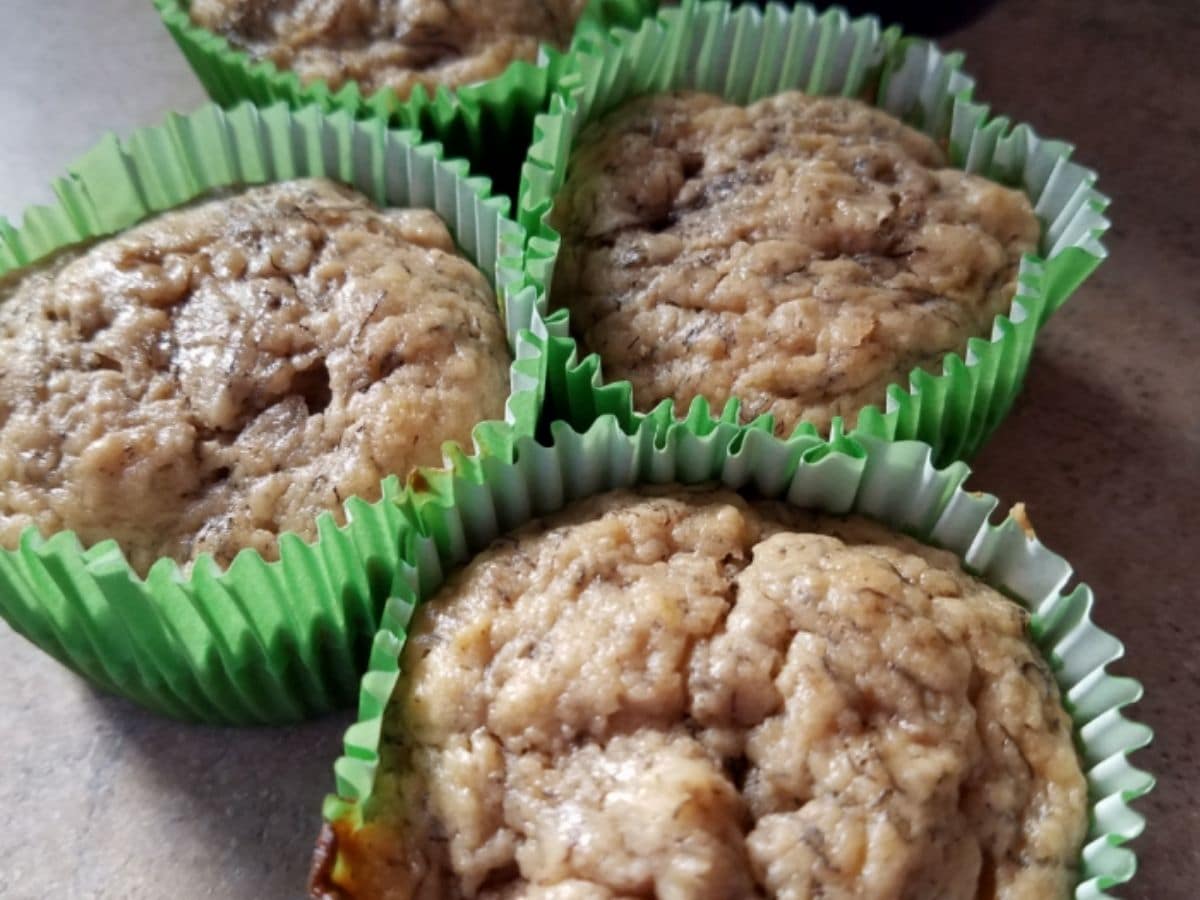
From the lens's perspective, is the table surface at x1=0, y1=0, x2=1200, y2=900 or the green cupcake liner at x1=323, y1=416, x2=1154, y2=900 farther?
the table surface at x1=0, y1=0, x2=1200, y2=900

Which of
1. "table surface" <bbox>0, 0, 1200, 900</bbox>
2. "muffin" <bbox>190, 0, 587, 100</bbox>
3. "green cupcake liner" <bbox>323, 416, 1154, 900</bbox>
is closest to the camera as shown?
"green cupcake liner" <bbox>323, 416, 1154, 900</bbox>

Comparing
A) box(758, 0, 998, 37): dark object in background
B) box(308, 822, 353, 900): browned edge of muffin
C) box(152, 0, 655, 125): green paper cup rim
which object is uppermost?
box(152, 0, 655, 125): green paper cup rim

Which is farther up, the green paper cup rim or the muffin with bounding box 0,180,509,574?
the green paper cup rim

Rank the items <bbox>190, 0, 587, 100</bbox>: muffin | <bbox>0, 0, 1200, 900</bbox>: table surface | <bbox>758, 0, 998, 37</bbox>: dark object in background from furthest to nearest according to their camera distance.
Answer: <bbox>758, 0, 998, 37</bbox>: dark object in background, <bbox>190, 0, 587, 100</bbox>: muffin, <bbox>0, 0, 1200, 900</bbox>: table surface

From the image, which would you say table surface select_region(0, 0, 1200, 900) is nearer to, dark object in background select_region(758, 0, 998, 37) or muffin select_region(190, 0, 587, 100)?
dark object in background select_region(758, 0, 998, 37)

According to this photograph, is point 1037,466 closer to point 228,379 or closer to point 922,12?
point 922,12

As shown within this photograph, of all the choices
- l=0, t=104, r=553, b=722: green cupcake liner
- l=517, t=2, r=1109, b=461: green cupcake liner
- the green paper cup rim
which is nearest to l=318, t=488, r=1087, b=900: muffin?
l=0, t=104, r=553, b=722: green cupcake liner

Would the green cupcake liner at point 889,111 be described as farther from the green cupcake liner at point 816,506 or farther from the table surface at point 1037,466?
the table surface at point 1037,466
